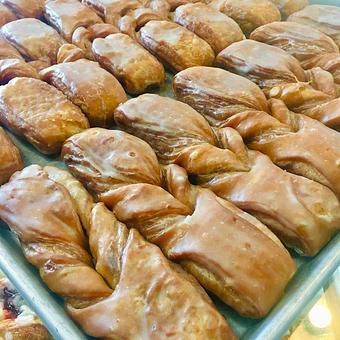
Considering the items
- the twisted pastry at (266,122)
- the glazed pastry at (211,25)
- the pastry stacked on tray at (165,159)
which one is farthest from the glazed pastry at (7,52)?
the glazed pastry at (211,25)

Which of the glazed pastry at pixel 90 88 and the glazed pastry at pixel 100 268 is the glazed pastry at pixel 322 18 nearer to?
the glazed pastry at pixel 90 88

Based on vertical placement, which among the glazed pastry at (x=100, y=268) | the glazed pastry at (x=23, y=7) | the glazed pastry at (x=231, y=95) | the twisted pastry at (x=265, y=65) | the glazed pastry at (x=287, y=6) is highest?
the glazed pastry at (x=287, y=6)

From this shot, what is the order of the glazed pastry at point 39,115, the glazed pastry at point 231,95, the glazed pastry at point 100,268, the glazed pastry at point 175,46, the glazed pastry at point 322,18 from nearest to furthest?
the glazed pastry at point 100,268 → the glazed pastry at point 39,115 → the glazed pastry at point 231,95 → the glazed pastry at point 175,46 → the glazed pastry at point 322,18

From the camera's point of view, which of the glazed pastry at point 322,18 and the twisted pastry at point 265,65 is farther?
the glazed pastry at point 322,18

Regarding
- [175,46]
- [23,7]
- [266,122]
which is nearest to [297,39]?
[175,46]

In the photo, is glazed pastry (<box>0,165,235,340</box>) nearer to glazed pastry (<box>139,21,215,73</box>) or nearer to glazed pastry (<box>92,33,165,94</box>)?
glazed pastry (<box>92,33,165,94</box>)

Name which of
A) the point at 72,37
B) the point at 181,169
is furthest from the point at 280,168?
the point at 72,37

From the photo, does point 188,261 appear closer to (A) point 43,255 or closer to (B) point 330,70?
(A) point 43,255
